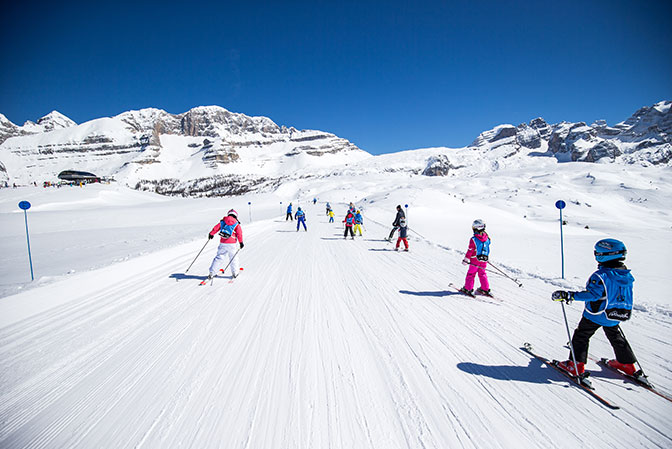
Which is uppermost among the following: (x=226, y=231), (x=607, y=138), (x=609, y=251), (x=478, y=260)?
(x=607, y=138)

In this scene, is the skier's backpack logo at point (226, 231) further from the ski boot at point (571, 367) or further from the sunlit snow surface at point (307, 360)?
the ski boot at point (571, 367)

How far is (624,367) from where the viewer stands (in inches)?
116

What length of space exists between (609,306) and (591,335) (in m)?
0.37

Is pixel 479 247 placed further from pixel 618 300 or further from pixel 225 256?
pixel 225 256

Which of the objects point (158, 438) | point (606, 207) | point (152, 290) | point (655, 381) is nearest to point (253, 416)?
point (158, 438)

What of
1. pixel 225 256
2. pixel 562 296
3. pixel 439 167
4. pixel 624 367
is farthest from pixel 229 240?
pixel 439 167

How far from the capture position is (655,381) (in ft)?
9.35

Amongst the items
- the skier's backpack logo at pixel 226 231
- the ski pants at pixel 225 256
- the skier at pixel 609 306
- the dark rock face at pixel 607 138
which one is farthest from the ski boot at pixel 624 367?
the dark rock face at pixel 607 138

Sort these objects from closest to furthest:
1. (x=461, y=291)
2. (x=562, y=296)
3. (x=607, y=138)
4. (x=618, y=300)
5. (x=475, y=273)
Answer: (x=618, y=300)
(x=562, y=296)
(x=475, y=273)
(x=461, y=291)
(x=607, y=138)

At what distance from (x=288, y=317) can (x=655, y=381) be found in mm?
4549

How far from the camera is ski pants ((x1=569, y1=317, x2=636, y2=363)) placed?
291 centimetres

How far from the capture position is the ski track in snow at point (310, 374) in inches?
92.2

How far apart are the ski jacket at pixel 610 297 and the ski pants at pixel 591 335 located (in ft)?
0.25

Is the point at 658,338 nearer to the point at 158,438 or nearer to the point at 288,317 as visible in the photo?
the point at 288,317
